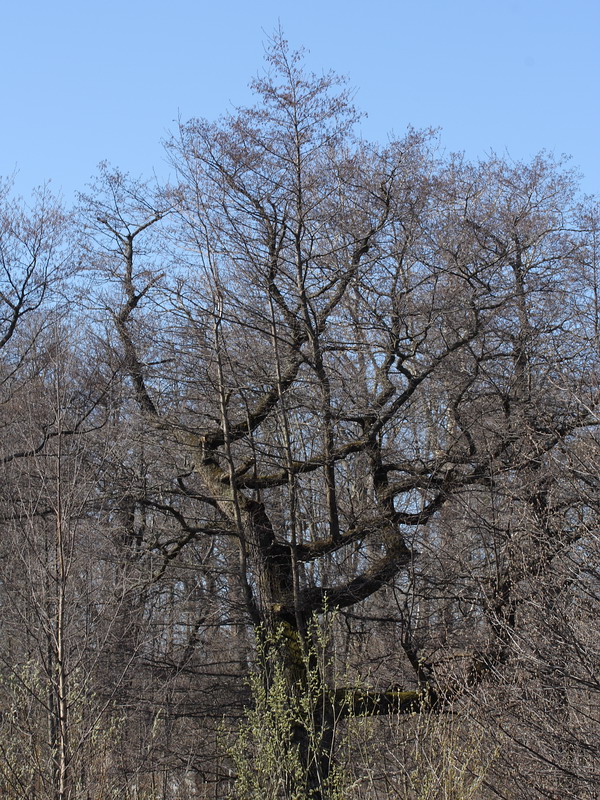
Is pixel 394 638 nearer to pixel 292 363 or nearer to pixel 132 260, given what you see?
pixel 292 363

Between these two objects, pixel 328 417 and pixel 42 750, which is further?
pixel 328 417

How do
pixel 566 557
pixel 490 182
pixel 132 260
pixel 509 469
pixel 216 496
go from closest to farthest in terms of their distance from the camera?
pixel 566 557 < pixel 509 469 < pixel 216 496 < pixel 490 182 < pixel 132 260

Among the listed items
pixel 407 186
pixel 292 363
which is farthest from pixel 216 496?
pixel 407 186

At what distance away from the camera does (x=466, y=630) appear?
9578 mm

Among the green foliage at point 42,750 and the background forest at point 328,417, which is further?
the background forest at point 328,417

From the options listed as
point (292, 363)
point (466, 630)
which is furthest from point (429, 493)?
point (292, 363)

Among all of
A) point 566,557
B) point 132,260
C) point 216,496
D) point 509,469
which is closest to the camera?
point 566,557

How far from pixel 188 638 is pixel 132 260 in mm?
5798

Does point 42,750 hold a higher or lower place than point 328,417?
lower

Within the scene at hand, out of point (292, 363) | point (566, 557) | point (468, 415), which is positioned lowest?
point (566, 557)

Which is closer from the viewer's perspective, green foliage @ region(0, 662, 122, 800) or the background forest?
green foliage @ region(0, 662, 122, 800)

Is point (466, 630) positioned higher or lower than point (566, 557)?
lower

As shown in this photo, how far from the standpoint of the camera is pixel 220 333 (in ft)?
30.8

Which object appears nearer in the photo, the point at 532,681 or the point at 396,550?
the point at 532,681
